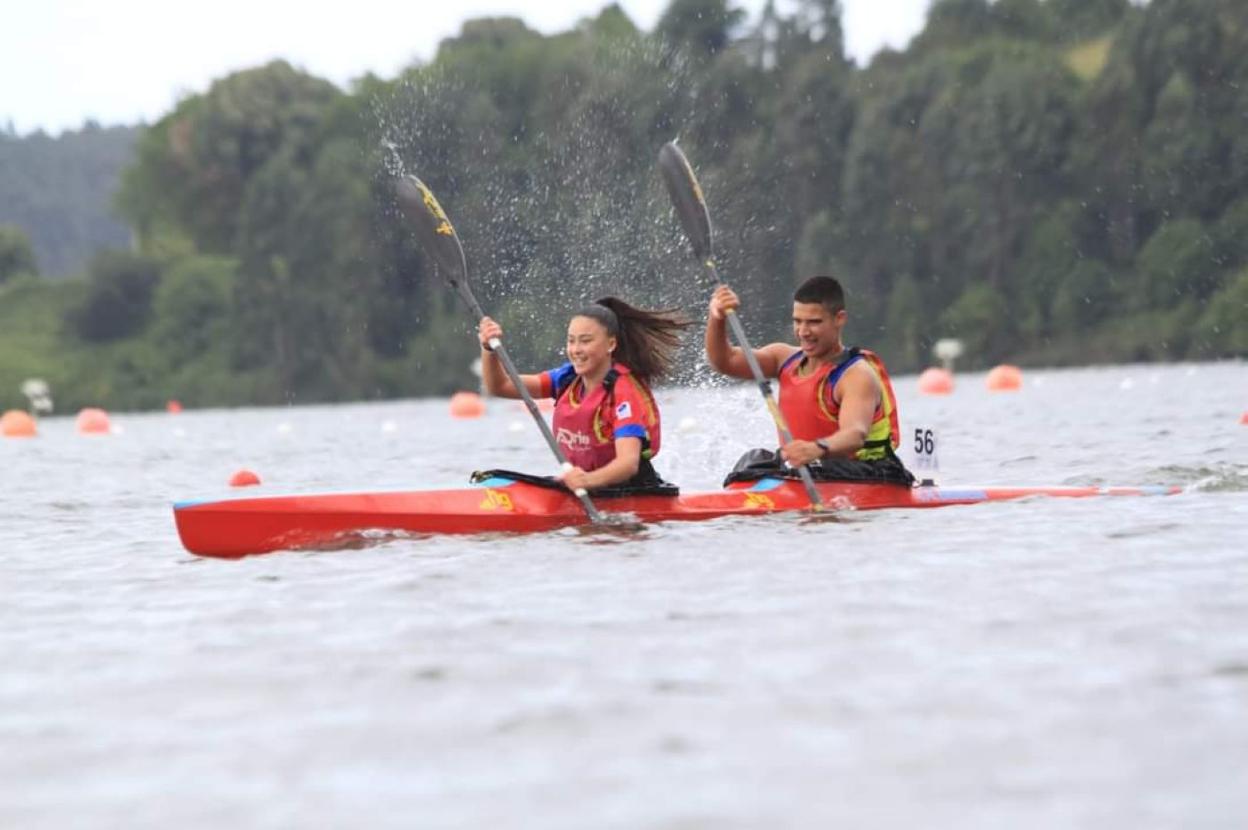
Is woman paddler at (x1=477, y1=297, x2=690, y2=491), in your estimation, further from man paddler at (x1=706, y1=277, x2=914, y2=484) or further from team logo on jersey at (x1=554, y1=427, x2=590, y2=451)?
man paddler at (x1=706, y1=277, x2=914, y2=484)

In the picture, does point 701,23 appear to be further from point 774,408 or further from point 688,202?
point 774,408

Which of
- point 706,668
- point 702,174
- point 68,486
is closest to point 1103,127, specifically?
point 702,174

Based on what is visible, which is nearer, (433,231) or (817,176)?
(433,231)

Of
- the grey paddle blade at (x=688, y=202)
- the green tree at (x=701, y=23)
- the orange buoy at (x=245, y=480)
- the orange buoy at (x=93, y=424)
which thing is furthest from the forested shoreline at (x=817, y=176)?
the grey paddle blade at (x=688, y=202)

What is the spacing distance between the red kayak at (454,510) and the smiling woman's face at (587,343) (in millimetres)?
616

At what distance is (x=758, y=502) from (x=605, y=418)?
2.86ft

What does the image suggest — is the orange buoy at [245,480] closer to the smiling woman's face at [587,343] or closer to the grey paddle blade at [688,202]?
the grey paddle blade at [688,202]

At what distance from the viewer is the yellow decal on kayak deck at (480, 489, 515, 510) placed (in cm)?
881

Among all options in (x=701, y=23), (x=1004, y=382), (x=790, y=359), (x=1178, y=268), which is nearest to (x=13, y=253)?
(x=701, y=23)

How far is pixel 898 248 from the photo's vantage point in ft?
167

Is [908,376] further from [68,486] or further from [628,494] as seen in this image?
[628,494]

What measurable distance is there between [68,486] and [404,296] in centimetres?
3708

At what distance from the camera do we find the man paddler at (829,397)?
9.07 meters

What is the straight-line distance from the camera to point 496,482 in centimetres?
901
